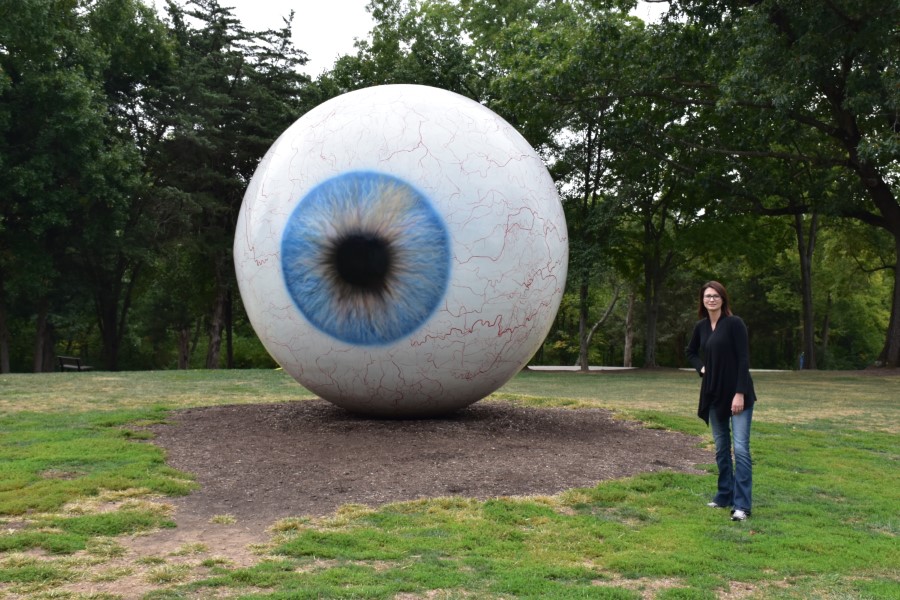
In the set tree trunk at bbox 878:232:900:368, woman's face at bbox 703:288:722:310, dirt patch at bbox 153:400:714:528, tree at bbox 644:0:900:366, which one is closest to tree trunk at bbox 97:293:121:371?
tree at bbox 644:0:900:366

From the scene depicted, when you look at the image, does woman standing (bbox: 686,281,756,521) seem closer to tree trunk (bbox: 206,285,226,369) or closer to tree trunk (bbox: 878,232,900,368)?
tree trunk (bbox: 878,232,900,368)

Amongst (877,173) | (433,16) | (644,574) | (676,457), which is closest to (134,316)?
(433,16)

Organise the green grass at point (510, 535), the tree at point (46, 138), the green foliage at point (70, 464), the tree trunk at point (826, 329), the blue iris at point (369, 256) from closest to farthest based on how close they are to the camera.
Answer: the green grass at point (510, 535) < the green foliage at point (70, 464) < the blue iris at point (369, 256) < the tree at point (46, 138) < the tree trunk at point (826, 329)

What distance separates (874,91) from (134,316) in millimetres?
34235

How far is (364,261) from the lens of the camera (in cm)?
788

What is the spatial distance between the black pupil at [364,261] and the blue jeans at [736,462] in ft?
11.3

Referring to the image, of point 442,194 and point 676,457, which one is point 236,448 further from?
point 676,457

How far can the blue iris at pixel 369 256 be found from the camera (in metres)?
7.84

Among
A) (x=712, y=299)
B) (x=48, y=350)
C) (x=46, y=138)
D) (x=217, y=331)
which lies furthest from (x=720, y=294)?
(x=48, y=350)

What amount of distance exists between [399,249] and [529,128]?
1667cm

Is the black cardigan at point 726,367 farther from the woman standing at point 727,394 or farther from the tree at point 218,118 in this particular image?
the tree at point 218,118

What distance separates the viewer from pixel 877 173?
2077cm

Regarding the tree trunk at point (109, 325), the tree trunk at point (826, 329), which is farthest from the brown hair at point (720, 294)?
the tree trunk at point (826, 329)

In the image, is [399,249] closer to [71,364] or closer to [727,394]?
[727,394]
